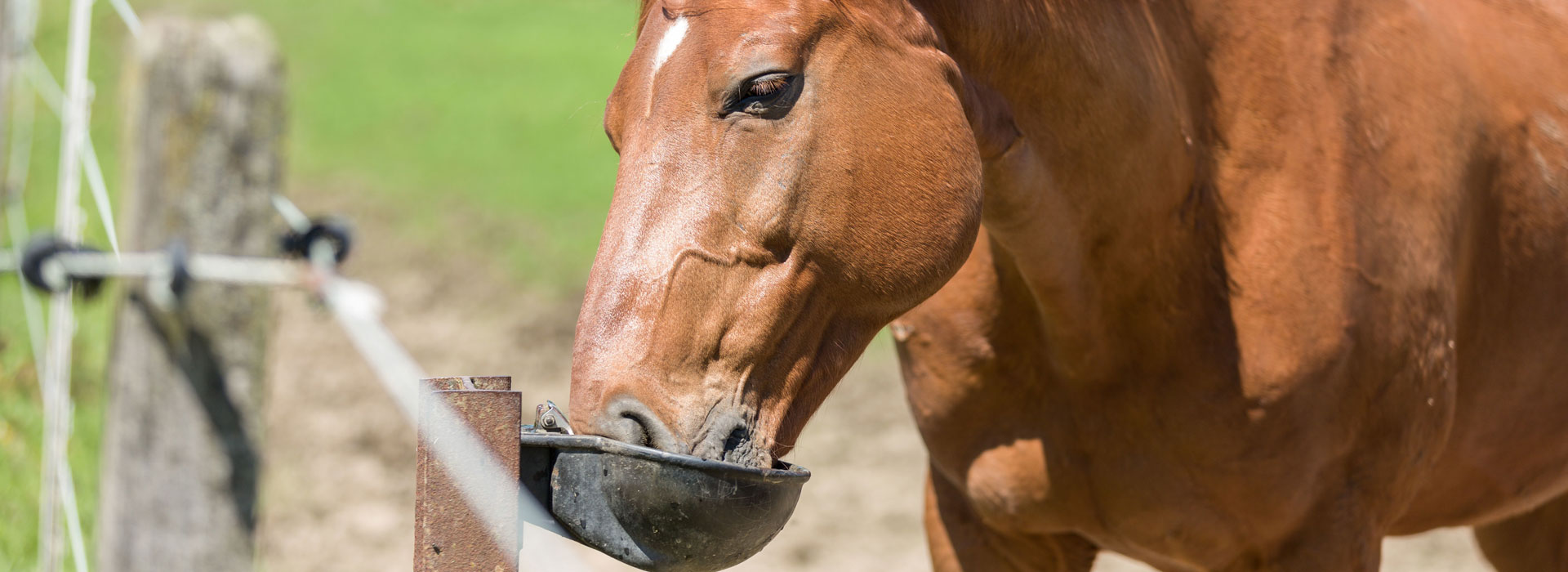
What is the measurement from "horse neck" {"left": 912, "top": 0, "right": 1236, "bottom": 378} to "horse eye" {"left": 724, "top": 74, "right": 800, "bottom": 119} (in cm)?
25

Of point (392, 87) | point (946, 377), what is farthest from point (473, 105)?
point (946, 377)

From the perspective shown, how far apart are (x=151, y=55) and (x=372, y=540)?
236 cm

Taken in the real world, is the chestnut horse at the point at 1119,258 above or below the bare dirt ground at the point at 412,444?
above

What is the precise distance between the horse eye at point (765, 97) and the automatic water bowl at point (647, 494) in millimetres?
382

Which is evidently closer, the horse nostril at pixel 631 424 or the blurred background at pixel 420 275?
the horse nostril at pixel 631 424

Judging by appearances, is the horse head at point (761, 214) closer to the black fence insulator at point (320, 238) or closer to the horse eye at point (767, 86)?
the horse eye at point (767, 86)

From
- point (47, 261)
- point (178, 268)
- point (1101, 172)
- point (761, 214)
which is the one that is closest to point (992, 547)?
point (1101, 172)

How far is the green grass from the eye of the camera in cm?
555

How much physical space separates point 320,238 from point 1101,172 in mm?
1658

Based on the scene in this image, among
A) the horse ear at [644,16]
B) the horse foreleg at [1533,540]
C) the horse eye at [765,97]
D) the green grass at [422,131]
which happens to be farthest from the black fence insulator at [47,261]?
the horse foreleg at [1533,540]

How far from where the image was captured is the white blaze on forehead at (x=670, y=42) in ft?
4.70

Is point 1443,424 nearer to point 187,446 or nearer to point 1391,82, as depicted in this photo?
point 1391,82

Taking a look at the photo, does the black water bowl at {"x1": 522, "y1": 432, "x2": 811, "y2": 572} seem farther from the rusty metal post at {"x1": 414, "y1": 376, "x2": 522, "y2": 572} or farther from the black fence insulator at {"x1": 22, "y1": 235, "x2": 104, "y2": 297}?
the black fence insulator at {"x1": 22, "y1": 235, "x2": 104, "y2": 297}

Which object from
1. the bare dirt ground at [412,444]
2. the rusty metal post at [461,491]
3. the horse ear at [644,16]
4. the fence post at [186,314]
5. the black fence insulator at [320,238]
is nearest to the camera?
the rusty metal post at [461,491]
